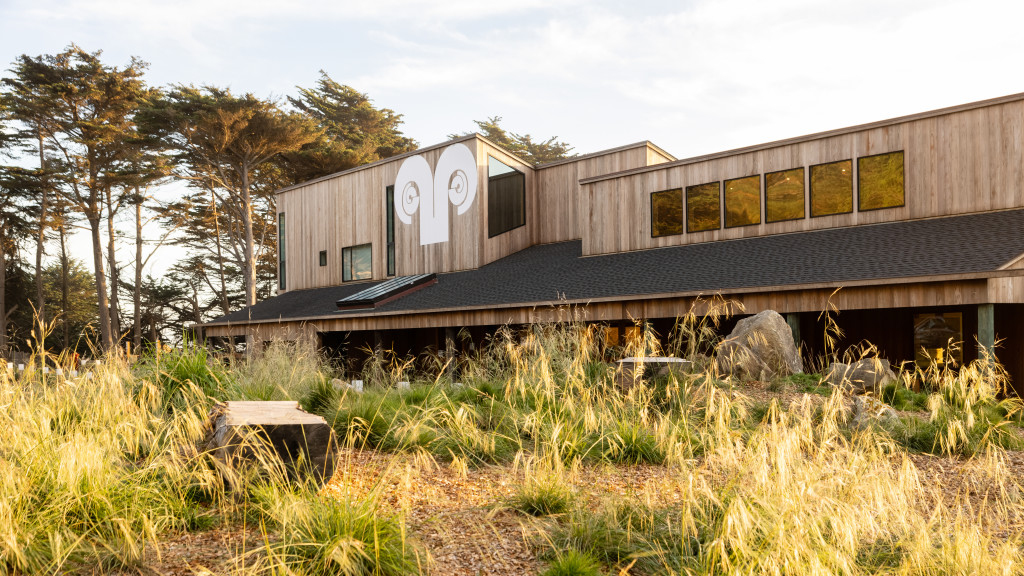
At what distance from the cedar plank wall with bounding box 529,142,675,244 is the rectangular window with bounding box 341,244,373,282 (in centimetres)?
525

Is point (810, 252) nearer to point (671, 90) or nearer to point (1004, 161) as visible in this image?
point (1004, 161)

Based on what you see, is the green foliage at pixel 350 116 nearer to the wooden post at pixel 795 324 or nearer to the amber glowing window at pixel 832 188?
the amber glowing window at pixel 832 188

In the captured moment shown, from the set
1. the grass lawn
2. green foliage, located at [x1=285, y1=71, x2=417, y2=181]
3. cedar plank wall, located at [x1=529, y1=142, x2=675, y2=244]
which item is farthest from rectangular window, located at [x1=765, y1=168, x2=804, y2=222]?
green foliage, located at [x1=285, y1=71, x2=417, y2=181]

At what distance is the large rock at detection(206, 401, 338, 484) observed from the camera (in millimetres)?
3078

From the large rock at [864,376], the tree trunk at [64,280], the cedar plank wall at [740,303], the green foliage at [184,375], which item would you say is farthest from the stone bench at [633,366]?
the tree trunk at [64,280]

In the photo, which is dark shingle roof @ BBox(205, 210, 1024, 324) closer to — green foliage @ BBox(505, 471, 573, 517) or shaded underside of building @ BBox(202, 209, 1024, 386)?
shaded underside of building @ BBox(202, 209, 1024, 386)

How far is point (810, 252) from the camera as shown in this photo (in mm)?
10422

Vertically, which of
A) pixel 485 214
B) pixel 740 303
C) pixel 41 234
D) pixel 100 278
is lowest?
pixel 740 303

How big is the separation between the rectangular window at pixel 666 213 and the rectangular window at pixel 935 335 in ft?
16.1

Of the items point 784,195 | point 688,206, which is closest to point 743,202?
point 784,195

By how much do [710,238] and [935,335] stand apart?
448cm

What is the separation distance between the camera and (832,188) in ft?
38.3

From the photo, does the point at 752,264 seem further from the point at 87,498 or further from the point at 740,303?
Result: the point at 87,498

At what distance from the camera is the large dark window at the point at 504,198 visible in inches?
651
